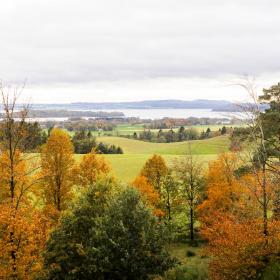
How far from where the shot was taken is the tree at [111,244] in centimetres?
2054

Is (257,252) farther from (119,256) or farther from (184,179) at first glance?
(184,179)

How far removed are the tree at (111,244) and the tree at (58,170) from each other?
48.3 feet

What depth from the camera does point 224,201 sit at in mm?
39688

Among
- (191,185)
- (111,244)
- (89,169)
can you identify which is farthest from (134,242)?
(191,185)

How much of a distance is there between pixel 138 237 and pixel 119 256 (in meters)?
1.36

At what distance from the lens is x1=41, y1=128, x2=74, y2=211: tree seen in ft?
126

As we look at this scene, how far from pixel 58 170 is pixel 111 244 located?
62.2 ft

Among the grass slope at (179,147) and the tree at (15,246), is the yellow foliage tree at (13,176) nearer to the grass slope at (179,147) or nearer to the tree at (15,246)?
the tree at (15,246)

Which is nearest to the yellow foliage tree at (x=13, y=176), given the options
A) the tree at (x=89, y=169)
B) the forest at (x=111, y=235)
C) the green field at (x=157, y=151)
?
the forest at (x=111, y=235)

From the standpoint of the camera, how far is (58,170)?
1517 inches

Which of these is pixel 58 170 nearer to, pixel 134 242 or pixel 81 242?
pixel 81 242

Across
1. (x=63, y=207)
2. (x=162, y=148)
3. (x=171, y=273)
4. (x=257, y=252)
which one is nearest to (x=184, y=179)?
(x=63, y=207)

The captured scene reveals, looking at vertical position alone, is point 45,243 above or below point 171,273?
above

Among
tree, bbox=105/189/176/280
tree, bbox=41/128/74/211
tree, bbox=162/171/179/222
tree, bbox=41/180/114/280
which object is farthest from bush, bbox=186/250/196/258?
tree, bbox=105/189/176/280
